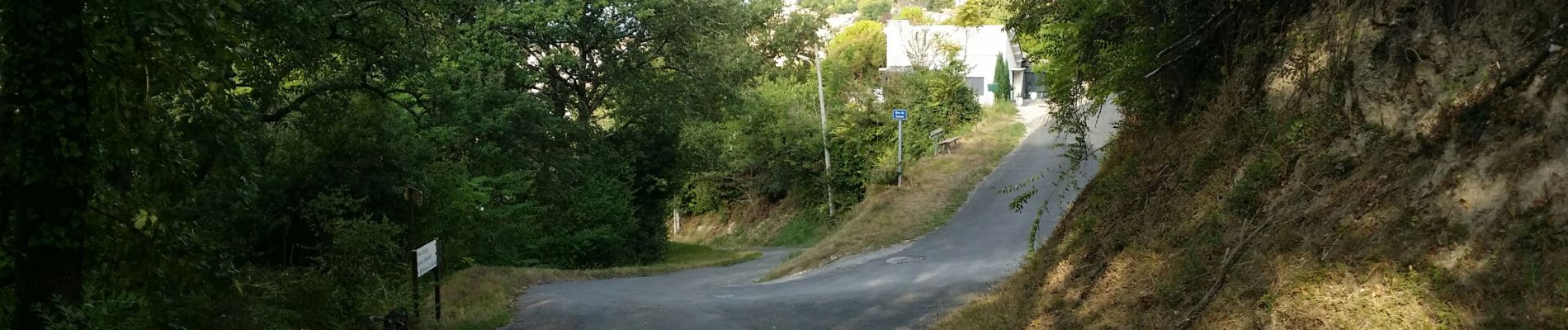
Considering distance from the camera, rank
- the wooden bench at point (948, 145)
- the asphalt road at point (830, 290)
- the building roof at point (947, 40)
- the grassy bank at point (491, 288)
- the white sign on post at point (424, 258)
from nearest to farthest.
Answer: the white sign on post at point (424, 258), the asphalt road at point (830, 290), the grassy bank at point (491, 288), the wooden bench at point (948, 145), the building roof at point (947, 40)

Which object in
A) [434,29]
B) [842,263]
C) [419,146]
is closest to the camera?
[434,29]

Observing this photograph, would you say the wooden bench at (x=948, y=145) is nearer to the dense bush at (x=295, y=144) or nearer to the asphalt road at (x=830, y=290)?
the asphalt road at (x=830, y=290)

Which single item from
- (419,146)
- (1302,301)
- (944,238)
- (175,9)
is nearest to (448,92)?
(419,146)

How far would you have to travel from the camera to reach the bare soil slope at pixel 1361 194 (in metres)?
Result: 5.54

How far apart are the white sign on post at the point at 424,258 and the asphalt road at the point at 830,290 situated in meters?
1.91

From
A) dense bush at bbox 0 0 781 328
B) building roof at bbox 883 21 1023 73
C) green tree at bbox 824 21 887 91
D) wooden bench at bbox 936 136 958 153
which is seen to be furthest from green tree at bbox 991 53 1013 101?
dense bush at bbox 0 0 781 328

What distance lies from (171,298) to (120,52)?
8.52 ft

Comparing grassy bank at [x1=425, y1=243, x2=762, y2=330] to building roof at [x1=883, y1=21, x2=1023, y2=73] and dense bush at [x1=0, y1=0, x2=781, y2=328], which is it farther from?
building roof at [x1=883, y1=21, x2=1023, y2=73]

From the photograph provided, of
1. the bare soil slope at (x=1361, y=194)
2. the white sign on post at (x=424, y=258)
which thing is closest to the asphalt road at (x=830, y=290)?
the white sign on post at (x=424, y=258)

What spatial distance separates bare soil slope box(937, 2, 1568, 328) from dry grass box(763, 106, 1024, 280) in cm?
1369

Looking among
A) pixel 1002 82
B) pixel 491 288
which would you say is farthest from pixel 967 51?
pixel 491 288

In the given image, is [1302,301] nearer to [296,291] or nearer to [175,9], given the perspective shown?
[175,9]

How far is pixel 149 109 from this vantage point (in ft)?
17.7

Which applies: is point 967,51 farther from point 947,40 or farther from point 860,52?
point 860,52
